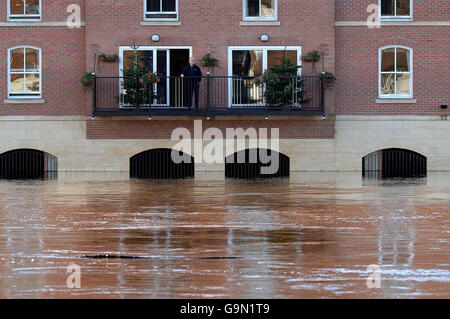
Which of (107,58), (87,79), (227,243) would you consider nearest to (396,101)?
(107,58)

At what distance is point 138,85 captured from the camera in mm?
26266

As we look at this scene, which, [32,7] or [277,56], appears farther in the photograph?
[32,7]

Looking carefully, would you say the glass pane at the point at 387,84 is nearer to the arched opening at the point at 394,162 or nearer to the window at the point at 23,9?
the arched opening at the point at 394,162

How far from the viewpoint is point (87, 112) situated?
27078mm

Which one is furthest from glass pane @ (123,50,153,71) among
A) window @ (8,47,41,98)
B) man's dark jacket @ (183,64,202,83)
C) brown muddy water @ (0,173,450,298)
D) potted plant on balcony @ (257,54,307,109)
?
brown muddy water @ (0,173,450,298)

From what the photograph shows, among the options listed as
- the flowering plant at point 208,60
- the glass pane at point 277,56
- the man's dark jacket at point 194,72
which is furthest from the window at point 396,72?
the man's dark jacket at point 194,72

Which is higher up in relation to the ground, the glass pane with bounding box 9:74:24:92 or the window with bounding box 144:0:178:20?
the window with bounding box 144:0:178:20

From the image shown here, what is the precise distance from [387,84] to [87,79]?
911cm

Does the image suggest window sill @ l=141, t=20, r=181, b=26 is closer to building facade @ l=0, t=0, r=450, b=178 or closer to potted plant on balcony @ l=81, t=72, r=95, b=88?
building facade @ l=0, t=0, r=450, b=178

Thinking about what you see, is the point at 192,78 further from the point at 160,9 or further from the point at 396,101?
the point at 396,101

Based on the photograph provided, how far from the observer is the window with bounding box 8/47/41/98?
90.6 feet

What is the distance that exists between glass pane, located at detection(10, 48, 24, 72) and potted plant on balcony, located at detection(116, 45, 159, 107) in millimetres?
3430
